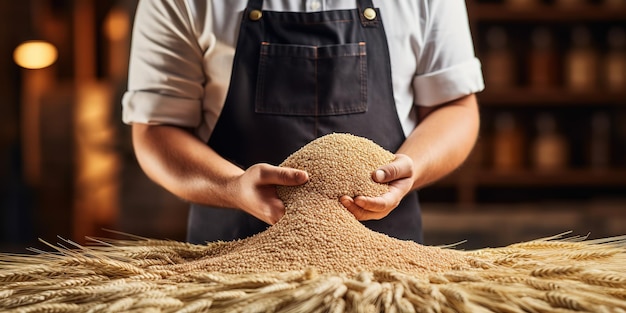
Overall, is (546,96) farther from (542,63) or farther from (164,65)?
(164,65)

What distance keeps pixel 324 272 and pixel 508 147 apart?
2.26 meters

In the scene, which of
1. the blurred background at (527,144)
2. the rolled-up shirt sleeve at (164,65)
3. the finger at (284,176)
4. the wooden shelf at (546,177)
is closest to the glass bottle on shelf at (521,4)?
the blurred background at (527,144)

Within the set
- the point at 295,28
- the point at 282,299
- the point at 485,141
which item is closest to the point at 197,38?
the point at 295,28

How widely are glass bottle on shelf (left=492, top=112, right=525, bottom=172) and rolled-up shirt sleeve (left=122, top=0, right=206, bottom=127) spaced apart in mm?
1914

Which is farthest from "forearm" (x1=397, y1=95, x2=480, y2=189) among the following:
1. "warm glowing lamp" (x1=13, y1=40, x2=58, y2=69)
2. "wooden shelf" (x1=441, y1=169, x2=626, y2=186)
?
"warm glowing lamp" (x1=13, y1=40, x2=58, y2=69)

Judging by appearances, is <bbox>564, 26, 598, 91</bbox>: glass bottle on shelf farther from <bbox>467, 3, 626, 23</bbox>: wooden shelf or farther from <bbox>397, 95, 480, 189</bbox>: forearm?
<bbox>397, 95, 480, 189</bbox>: forearm

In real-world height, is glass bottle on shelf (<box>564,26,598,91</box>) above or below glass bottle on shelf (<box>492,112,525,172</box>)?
above

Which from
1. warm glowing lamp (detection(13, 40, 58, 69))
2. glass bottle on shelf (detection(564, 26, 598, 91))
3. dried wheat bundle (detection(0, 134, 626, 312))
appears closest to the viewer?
dried wheat bundle (detection(0, 134, 626, 312))

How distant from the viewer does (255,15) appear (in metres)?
1.24

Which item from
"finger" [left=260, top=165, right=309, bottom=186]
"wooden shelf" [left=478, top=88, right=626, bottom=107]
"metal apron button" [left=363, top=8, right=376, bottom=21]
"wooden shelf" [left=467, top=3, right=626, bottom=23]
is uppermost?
"wooden shelf" [left=467, top=3, right=626, bottom=23]

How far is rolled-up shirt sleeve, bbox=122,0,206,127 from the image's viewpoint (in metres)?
1.24

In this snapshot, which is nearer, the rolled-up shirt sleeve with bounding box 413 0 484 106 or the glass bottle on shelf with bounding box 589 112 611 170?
the rolled-up shirt sleeve with bounding box 413 0 484 106

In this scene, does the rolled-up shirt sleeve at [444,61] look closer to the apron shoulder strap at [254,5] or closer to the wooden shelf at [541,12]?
the apron shoulder strap at [254,5]

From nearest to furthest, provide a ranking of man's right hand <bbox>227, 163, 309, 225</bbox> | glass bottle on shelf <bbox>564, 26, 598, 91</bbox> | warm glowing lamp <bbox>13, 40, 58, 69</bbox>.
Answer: man's right hand <bbox>227, 163, 309, 225</bbox> → glass bottle on shelf <bbox>564, 26, 598, 91</bbox> → warm glowing lamp <bbox>13, 40, 58, 69</bbox>
